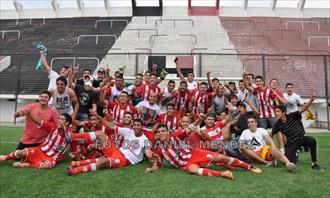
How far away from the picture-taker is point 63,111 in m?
5.59

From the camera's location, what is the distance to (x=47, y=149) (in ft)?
15.9

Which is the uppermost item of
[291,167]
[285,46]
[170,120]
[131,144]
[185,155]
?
[285,46]

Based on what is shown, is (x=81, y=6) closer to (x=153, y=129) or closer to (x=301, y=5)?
(x=301, y=5)

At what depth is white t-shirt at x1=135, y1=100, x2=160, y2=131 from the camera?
614 centimetres

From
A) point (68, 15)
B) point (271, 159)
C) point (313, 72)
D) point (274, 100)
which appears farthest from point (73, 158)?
point (68, 15)

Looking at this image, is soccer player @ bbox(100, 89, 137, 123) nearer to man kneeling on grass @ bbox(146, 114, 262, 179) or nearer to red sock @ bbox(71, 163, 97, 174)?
man kneeling on grass @ bbox(146, 114, 262, 179)

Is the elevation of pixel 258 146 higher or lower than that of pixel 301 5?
lower

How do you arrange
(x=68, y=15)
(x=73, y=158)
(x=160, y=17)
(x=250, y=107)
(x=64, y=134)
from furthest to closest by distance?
(x=68, y=15) < (x=160, y=17) < (x=250, y=107) < (x=73, y=158) < (x=64, y=134)

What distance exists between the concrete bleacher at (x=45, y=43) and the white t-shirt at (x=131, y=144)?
30.9 feet

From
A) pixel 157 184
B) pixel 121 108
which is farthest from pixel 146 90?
pixel 157 184

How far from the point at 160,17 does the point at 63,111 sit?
2332 cm

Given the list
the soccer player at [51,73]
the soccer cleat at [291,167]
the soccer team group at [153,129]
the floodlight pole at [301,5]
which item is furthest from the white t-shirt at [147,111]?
the floodlight pole at [301,5]

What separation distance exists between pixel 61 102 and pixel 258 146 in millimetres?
3771

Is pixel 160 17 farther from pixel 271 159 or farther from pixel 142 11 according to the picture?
pixel 271 159
